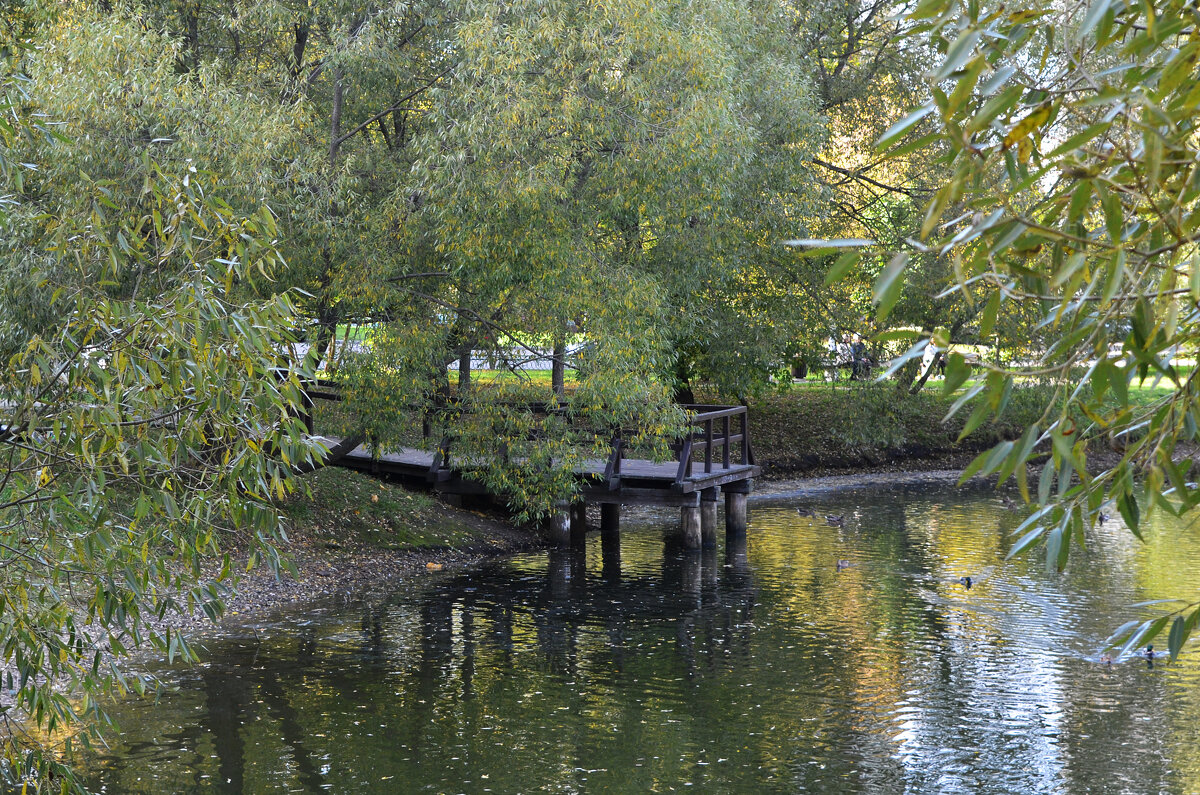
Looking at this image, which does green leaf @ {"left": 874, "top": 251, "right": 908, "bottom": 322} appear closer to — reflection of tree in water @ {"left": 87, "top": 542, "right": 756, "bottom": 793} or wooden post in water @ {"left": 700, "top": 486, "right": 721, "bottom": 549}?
reflection of tree in water @ {"left": 87, "top": 542, "right": 756, "bottom": 793}

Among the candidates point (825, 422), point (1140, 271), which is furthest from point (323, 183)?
point (825, 422)

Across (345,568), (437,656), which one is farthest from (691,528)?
(437,656)

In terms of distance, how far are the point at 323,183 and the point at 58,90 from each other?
3354 millimetres

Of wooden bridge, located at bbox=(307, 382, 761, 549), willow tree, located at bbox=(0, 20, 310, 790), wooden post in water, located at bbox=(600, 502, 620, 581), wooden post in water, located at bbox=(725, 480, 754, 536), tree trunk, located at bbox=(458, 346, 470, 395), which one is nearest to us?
willow tree, located at bbox=(0, 20, 310, 790)

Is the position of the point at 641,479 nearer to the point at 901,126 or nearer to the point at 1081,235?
the point at 1081,235

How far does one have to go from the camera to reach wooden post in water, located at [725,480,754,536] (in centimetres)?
2052

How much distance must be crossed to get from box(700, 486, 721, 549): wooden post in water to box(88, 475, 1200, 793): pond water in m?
2.03

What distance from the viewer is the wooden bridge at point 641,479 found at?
18.6m

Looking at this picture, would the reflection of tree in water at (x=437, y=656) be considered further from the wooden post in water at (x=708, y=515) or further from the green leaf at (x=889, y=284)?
the green leaf at (x=889, y=284)

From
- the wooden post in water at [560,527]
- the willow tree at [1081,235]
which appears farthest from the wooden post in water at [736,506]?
the willow tree at [1081,235]

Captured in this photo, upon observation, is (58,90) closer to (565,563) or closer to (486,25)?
(486,25)

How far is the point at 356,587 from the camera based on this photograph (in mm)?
15844

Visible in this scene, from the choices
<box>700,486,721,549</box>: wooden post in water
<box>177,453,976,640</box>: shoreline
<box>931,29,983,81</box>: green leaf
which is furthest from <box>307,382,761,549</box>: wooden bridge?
<box>931,29,983,81</box>: green leaf

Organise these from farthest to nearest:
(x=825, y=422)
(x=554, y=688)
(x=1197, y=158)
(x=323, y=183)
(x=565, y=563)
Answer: (x=825, y=422) < (x=565, y=563) < (x=323, y=183) < (x=554, y=688) < (x=1197, y=158)
